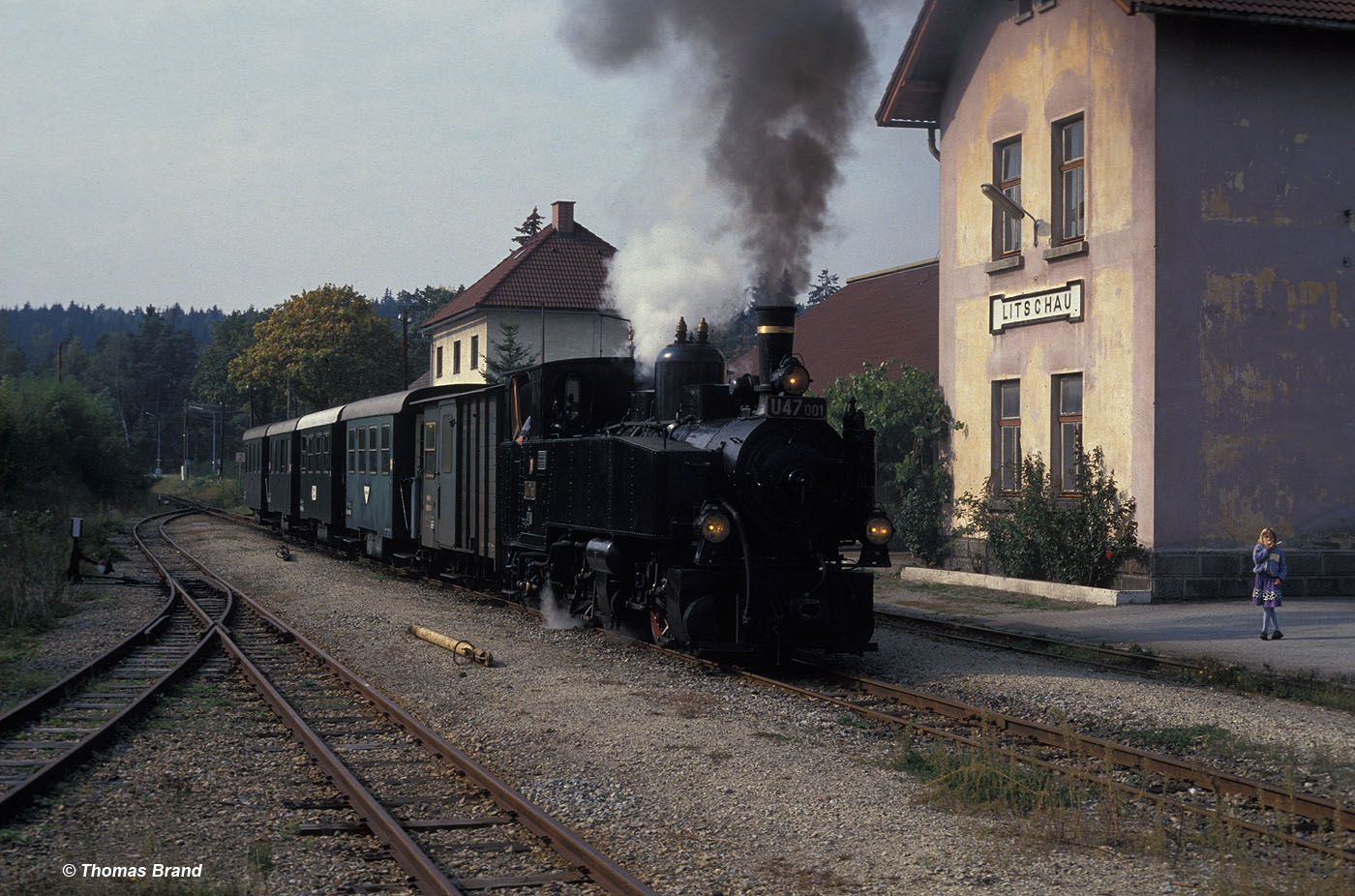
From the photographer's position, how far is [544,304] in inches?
1702

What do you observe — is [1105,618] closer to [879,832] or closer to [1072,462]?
[1072,462]

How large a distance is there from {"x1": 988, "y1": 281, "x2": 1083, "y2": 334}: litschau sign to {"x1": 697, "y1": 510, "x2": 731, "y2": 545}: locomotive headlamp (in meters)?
9.07

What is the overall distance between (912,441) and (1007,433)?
3.70m

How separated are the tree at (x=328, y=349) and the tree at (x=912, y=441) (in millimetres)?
35629

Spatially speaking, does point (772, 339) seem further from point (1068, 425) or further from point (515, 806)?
point (1068, 425)

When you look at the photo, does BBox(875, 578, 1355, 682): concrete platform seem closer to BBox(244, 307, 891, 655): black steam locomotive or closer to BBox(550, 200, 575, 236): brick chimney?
BBox(244, 307, 891, 655): black steam locomotive

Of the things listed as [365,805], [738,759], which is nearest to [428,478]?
[738,759]

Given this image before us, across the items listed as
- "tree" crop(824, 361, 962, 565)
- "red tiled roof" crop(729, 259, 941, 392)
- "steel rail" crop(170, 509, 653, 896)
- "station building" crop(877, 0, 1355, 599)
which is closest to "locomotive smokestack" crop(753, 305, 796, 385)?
"steel rail" crop(170, 509, 653, 896)

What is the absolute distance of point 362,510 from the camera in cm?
2203

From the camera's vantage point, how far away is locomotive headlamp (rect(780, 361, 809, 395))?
10.4 meters

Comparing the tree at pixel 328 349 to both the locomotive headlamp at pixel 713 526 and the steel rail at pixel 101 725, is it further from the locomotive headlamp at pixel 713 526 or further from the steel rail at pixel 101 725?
the locomotive headlamp at pixel 713 526

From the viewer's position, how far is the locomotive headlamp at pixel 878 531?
10.7m

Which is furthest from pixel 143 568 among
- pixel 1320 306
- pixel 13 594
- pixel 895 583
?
pixel 1320 306

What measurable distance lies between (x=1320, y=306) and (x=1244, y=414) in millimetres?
1800
